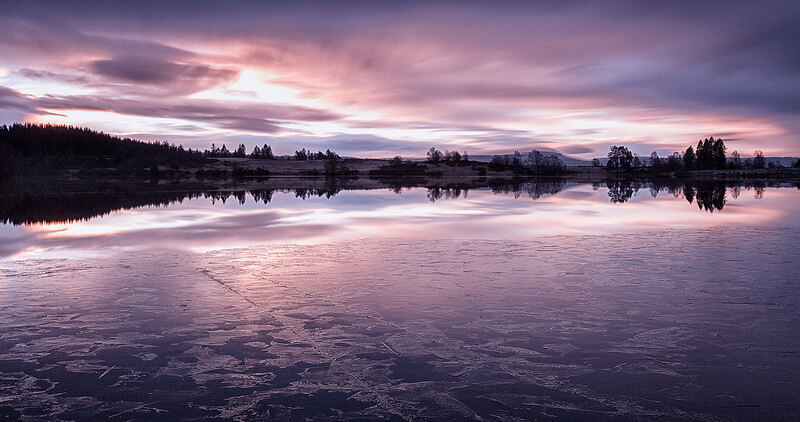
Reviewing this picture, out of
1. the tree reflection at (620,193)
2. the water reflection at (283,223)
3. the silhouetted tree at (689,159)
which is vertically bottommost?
the water reflection at (283,223)

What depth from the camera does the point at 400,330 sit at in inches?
294

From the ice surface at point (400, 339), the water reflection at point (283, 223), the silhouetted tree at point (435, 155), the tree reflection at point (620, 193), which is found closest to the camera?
the ice surface at point (400, 339)

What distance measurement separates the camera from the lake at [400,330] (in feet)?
17.7

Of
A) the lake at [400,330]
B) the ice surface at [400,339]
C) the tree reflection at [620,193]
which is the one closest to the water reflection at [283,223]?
the lake at [400,330]

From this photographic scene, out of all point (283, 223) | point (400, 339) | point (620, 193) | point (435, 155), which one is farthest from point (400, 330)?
point (435, 155)

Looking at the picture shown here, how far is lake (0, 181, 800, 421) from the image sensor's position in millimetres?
5387

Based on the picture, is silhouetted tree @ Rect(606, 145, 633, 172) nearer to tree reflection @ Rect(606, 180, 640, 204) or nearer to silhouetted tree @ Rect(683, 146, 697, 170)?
silhouetted tree @ Rect(683, 146, 697, 170)

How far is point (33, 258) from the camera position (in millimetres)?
12688

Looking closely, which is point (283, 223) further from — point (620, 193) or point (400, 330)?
point (620, 193)

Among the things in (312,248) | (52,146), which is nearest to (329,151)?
(52,146)

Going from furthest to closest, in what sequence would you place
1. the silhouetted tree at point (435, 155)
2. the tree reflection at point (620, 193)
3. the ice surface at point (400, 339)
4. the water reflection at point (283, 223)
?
1. the silhouetted tree at point (435, 155)
2. the tree reflection at point (620, 193)
3. the water reflection at point (283, 223)
4. the ice surface at point (400, 339)

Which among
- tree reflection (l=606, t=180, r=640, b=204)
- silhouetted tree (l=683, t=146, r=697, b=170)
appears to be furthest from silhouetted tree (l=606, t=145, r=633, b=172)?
tree reflection (l=606, t=180, r=640, b=204)

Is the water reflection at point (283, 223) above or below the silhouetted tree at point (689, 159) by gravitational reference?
below

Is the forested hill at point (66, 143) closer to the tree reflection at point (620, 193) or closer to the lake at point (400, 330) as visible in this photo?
the tree reflection at point (620, 193)
